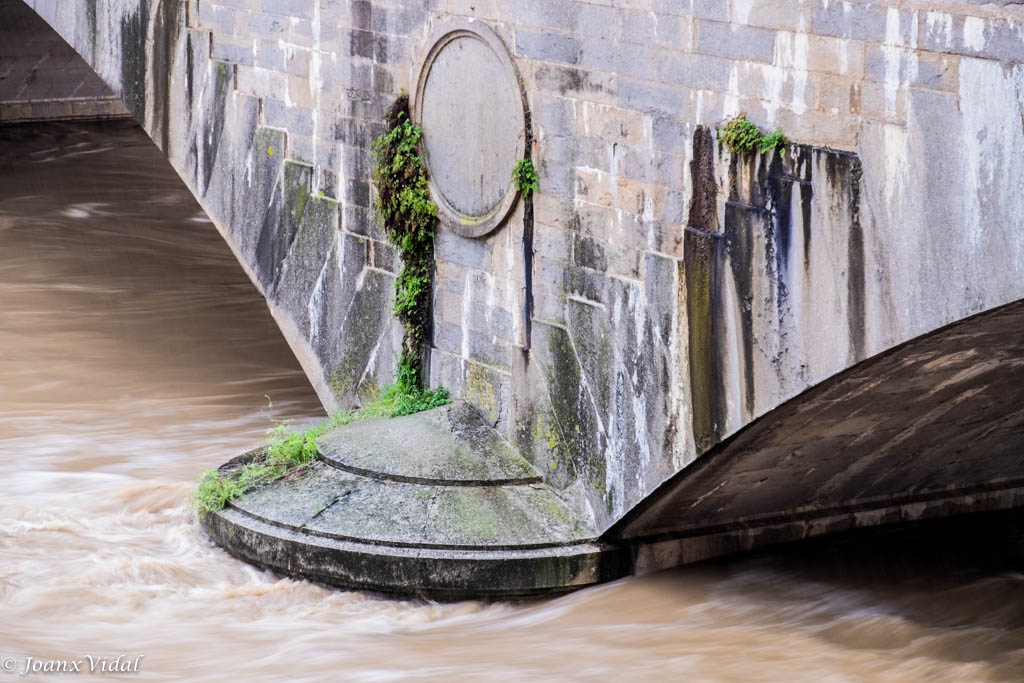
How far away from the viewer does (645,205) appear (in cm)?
500

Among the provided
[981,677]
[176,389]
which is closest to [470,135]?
[981,677]

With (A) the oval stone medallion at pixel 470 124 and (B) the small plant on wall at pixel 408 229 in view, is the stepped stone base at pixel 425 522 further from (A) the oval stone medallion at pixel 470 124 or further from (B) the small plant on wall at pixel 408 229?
(A) the oval stone medallion at pixel 470 124

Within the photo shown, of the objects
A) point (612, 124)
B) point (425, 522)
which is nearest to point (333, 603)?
point (425, 522)

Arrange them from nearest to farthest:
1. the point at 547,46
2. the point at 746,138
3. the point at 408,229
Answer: the point at 746,138 → the point at 547,46 → the point at 408,229

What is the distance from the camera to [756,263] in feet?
14.7

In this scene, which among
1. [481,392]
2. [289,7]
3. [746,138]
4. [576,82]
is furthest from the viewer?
[289,7]

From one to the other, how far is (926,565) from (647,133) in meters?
2.46

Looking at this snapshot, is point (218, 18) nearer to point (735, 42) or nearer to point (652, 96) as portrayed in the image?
point (652, 96)

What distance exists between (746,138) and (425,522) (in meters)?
2.12

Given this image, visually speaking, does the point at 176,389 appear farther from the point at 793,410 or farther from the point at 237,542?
the point at 793,410

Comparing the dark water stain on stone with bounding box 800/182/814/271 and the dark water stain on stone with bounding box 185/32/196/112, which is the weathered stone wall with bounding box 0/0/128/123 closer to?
the dark water stain on stone with bounding box 185/32/196/112

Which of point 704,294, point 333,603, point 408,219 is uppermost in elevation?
point 408,219

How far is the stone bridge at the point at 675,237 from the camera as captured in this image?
384cm

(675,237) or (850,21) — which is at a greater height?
(850,21)
